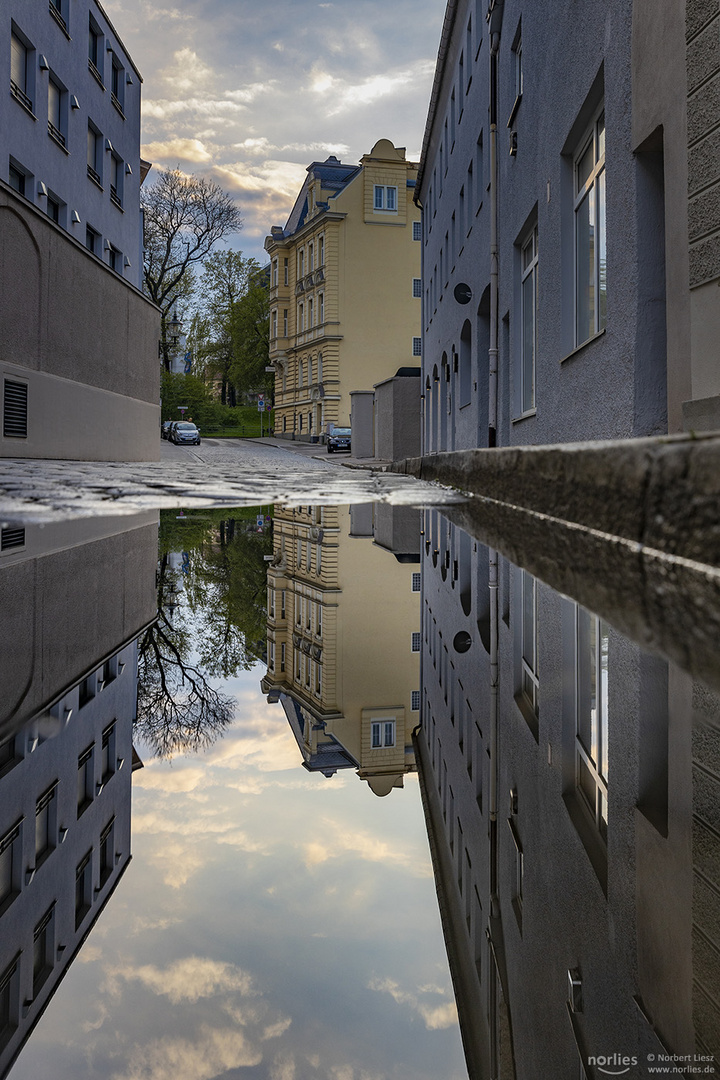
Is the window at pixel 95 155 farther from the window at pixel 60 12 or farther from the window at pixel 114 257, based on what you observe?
the window at pixel 60 12

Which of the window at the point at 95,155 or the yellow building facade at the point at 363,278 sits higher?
the yellow building facade at the point at 363,278

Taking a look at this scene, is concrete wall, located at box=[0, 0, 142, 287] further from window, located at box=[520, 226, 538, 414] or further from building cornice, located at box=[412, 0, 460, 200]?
window, located at box=[520, 226, 538, 414]

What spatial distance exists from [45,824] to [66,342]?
1553 cm

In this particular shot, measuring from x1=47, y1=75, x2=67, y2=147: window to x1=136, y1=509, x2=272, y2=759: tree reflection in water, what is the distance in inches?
719

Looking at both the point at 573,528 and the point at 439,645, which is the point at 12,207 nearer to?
the point at 573,528

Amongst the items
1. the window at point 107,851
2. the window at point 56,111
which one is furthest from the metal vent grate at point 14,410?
the window at point 107,851

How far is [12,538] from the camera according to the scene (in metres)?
3.68

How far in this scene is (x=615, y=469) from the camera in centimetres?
309

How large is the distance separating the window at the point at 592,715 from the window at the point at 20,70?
19.1 metres

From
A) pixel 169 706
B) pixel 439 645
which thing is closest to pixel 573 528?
pixel 439 645

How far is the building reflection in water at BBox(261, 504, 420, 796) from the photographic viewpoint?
1.53 meters

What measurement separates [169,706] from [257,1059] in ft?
3.29

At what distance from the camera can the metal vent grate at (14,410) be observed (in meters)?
12.7

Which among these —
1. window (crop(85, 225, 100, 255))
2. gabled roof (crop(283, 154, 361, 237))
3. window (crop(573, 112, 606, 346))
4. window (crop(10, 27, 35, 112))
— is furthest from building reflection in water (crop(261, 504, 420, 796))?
gabled roof (crop(283, 154, 361, 237))
